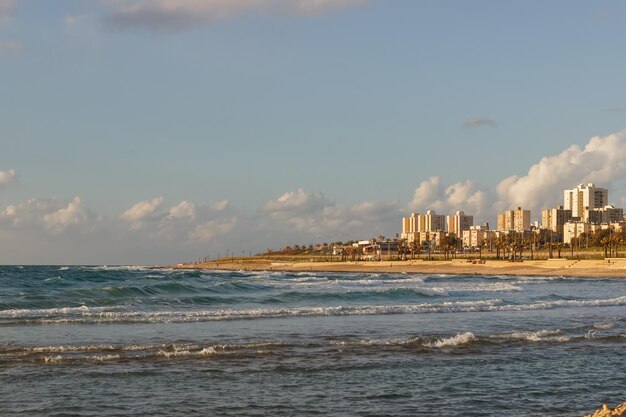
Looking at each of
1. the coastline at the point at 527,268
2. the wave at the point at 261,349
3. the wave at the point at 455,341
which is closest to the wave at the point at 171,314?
the wave at the point at 261,349

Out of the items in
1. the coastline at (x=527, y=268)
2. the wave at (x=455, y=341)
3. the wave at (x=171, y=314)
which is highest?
the wave at (x=455, y=341)

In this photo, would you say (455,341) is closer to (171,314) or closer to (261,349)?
(261,349)

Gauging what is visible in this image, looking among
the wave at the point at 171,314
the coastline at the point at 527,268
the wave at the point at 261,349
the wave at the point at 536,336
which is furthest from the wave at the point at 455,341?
the coastline at the point at 527,268

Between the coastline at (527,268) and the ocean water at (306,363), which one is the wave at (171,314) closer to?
the ocean water at (306,363)

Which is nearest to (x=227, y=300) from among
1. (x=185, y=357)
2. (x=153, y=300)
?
(x=153, y=300)

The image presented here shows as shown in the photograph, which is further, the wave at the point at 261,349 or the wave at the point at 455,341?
the wave at the point at 455,341

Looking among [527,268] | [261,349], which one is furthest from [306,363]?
[527,268]

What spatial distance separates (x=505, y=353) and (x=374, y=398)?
6.50 m

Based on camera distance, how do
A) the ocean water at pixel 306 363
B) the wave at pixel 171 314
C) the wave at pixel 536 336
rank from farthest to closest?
1. the wave at pixel 171 314
2. the wave at pixel 536 336
3. the ocean water at pixel 306 363

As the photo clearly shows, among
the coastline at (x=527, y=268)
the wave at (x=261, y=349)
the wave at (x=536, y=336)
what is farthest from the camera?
the coastline at (x=527, y=268)

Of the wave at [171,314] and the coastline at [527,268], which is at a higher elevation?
the wave at [171,314]

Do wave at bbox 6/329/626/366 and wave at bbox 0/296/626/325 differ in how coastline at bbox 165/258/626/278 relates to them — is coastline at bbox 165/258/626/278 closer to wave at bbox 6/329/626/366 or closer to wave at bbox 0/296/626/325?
wave at bbox 0/296/626/325

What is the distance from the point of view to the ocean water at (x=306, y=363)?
11.9m

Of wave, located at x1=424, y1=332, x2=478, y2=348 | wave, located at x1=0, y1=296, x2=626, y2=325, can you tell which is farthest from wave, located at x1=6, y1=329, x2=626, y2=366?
wave, located at x1=0, y1=296, x2=626, y2=325
